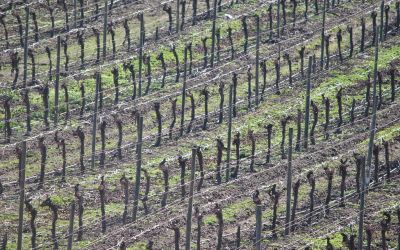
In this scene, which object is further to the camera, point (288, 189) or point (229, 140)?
point (229, 140)

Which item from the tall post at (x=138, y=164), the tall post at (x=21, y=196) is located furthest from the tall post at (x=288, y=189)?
the tall post at (x=21, y=196)

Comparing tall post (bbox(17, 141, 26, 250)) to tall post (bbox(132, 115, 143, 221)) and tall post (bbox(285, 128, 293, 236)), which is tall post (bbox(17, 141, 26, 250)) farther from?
tall post (bbox(285, 128, 293, 236))

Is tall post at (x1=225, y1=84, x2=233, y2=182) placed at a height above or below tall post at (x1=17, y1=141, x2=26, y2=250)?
below

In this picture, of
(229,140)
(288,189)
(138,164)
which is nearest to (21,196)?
(138,164)

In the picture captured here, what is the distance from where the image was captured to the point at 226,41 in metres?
56.8

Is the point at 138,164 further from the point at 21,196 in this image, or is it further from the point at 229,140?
the point at 21,196

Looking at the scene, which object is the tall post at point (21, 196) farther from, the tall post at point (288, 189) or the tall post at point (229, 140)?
the tall post at point (229, 140)

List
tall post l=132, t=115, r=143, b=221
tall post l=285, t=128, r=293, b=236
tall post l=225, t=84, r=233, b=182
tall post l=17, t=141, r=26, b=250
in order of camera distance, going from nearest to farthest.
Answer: tall post l=17, t=141, r=26, b=250, tall post l=285, t=128, r=293, b=236, tall post l=132, t=115, r=143, b=221, tall post l=225, t=84, r=233, b=182

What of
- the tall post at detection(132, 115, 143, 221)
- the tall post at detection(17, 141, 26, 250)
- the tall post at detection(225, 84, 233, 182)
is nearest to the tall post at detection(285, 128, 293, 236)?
the tall post at detection(225, 84, 233, 182)

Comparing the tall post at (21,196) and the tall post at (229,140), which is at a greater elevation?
the tall post at (21,196)

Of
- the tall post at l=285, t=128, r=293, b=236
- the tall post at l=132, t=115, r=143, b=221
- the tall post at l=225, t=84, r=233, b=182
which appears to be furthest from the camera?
the tall post at l=225, t=84, r=233, b=182

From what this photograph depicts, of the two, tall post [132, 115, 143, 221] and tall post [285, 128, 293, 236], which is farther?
tall post [132, 115, 143, 221]

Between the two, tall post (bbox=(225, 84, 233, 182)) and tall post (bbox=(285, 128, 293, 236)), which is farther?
tall post (bbox=(225, 84, 233, 182))

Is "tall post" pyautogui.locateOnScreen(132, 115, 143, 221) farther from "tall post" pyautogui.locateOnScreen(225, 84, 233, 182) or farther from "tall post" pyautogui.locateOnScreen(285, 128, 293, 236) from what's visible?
"tall post" pyautogui.locateOnScreen(285, 128, 293, 236)
